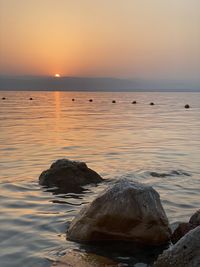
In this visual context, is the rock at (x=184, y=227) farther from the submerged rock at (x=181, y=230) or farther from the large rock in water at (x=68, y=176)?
the large rock in water at (x=68, y=176)

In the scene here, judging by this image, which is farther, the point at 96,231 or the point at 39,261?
the point at 96,231

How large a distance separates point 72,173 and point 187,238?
762 centimetres

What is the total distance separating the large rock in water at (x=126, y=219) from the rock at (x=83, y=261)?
75 centimetres

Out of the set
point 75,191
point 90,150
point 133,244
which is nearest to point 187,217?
point 133,244

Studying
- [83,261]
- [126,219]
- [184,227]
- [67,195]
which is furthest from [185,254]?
[67,195]

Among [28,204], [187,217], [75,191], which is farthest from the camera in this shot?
[75,191]

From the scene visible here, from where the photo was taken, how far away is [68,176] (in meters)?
13.5

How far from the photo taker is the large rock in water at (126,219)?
8453 millimetres

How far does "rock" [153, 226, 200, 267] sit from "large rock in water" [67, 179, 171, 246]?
200 centimetres

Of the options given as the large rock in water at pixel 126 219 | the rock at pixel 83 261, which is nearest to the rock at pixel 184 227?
the large rock in water at pixel 126 219

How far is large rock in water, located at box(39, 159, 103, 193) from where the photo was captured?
526 inches

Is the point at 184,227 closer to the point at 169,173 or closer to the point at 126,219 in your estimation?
the point at 126,219

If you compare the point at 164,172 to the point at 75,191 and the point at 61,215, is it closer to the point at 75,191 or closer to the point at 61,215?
the point at 75,191

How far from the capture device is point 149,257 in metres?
8.03
